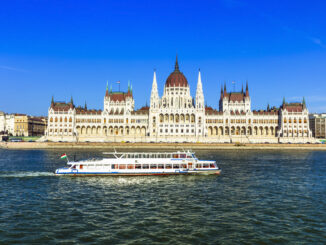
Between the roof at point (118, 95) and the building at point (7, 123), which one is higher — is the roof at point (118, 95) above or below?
above

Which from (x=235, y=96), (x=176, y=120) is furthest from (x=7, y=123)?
(x=235, y=96)

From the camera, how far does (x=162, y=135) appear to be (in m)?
147

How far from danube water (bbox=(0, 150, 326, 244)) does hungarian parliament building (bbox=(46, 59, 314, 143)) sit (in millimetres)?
106260

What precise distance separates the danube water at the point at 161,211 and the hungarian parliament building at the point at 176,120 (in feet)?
349

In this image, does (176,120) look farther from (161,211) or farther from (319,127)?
(161,211)

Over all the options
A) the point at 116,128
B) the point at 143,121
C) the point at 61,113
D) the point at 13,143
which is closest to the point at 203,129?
the point at 143,121

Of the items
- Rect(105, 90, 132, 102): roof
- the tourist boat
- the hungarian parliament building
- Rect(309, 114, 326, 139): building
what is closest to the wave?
the tourist boat

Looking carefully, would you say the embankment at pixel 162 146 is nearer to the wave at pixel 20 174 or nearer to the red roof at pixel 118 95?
the red roof at pixel 118 95

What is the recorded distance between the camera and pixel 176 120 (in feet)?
499

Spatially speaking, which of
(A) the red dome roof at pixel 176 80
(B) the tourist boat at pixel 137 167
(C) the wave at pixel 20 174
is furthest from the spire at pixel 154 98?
(C) the wave at pixel 20 174

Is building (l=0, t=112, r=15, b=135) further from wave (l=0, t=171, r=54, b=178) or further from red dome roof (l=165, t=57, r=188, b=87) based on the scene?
wave (l=0, t=171, r=54, b=178)

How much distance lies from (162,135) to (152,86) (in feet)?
90.0

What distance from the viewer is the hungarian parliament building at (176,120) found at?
150 m

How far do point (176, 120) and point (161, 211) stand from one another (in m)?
126
